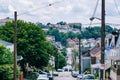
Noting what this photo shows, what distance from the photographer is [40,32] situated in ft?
306

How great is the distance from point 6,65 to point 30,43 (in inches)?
1584

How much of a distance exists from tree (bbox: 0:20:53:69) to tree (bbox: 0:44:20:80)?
32.0m

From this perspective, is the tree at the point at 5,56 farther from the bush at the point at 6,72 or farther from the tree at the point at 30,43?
the tree at the point at 30,43

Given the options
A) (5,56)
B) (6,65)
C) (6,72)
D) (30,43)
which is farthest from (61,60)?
(6,72)

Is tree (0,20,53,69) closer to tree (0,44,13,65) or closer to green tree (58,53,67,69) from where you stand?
tree (0,44,13,65)

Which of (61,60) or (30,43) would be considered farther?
(61,60)

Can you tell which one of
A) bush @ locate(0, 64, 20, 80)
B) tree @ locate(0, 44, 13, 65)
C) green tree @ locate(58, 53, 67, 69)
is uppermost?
tree @ locate(0, 44, 13, 65)

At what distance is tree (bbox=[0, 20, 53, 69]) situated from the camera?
88062 millimetres

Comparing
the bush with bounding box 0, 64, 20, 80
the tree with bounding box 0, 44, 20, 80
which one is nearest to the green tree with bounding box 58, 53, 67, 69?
the tree with bounding box 0, 44, 20, 80

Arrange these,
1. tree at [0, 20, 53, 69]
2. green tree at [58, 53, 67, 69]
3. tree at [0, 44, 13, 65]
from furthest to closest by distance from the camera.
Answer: green tree at [58, 53, 67, 69], tree at [0, 20, 53, 69], tree at [0, 44, 13, 65]

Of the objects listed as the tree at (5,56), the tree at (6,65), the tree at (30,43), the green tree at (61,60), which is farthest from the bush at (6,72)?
the green tree at (61,60)

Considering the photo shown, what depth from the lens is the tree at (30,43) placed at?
8806 centimetres

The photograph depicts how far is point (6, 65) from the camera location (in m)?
49.8

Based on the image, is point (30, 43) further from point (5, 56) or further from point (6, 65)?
point (6, 65)
